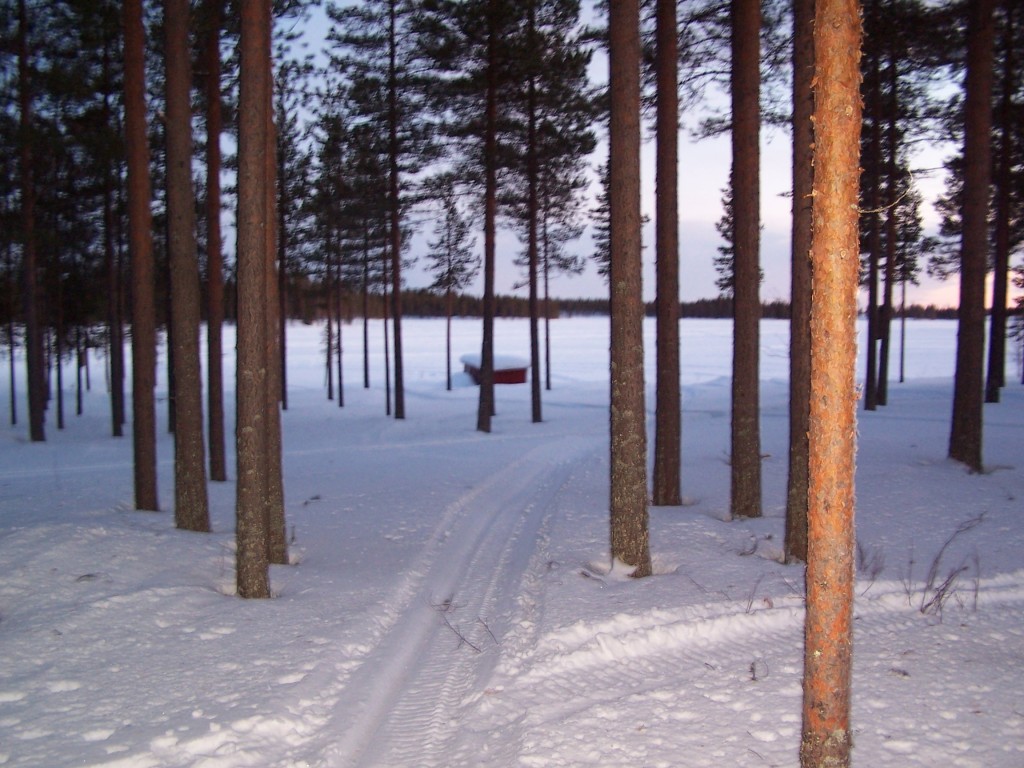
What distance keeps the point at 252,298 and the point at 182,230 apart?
3.31m

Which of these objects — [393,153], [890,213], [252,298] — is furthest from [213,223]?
[890,213]

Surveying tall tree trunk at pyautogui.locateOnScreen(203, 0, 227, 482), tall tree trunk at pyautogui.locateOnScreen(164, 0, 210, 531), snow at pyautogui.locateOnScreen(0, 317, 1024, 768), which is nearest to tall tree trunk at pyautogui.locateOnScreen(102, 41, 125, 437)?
tall tree trunk at pyautogui.locateOnScreen(203, 0, 227, 482)

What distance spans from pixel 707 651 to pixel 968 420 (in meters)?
8.60

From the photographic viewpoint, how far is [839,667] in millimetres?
3307

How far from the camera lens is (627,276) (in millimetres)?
6688

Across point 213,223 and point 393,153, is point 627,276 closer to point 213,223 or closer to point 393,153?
point 213,223

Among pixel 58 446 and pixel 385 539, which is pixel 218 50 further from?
pixel 58 446

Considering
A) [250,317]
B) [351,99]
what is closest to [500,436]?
[351,99]

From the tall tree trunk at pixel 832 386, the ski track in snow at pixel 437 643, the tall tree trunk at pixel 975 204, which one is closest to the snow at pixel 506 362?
the ski track in snow at pixel 437 643

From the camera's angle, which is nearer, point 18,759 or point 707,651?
point 18,759

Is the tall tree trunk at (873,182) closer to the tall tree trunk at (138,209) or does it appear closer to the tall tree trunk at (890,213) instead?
the tall tree trunk at (890,213)

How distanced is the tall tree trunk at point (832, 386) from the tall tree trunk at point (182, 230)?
7577 millimetres

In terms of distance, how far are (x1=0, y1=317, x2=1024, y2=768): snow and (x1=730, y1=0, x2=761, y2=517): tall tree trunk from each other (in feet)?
2.42

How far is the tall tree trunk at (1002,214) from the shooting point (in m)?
15.8
